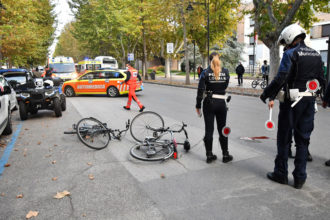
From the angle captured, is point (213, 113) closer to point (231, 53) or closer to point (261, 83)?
point (261, 83)

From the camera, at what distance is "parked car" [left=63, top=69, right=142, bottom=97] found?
51.4 feet

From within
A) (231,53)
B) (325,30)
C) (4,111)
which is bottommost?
(4,111)

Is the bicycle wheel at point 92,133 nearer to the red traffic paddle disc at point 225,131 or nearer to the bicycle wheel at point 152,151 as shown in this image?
the bicycle wheel at point 152,151

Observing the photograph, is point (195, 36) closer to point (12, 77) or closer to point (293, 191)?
point (12, 77)

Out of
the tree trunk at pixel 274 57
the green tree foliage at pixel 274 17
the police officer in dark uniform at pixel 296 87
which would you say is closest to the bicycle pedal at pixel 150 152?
the police officer in dark uniform at pixel 296 87

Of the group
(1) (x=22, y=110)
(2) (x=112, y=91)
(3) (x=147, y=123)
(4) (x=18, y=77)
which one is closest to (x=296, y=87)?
(3) (x=147, y=123)

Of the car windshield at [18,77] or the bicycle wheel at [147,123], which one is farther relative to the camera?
the car windshield at [18,77]

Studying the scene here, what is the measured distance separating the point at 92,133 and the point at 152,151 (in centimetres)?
156

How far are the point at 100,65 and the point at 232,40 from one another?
20868 millimetres

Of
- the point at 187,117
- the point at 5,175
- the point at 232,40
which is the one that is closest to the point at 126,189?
the point at 5,175

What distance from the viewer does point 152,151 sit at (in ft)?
16.5

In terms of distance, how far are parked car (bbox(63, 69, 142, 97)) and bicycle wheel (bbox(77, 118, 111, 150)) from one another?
9.46m

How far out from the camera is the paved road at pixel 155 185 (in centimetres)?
330

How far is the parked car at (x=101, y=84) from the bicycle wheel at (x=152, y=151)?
10.2m
